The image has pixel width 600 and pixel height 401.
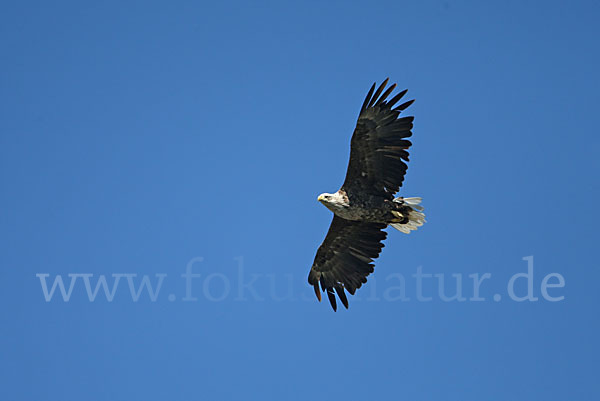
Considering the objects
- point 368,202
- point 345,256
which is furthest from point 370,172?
point 345,256

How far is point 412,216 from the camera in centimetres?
1295

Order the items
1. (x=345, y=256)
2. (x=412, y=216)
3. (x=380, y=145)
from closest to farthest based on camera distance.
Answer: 1. (x=380, y=145)
2. (x=412, y=216)
3. (x=345, y=256)

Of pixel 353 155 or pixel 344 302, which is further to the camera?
pixel 344 302

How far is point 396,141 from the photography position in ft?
39.7

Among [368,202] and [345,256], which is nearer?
[368,202]

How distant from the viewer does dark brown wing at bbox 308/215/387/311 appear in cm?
1340

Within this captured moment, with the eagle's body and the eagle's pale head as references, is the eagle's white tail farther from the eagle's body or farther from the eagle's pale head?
the eagle's pale head

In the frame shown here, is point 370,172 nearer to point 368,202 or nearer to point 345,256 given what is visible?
point 368,202

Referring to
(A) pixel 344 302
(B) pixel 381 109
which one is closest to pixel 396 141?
(B) pixel 381 109

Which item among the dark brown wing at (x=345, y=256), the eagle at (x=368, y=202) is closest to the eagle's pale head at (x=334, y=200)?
the eagle at (x=368, y=202)

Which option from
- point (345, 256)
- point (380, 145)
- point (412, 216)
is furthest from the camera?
point (345, 256)

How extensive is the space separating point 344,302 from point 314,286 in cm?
68

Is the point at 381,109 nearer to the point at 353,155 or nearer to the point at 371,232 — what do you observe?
the point at 353,155

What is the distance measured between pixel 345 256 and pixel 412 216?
1.54 m
